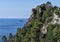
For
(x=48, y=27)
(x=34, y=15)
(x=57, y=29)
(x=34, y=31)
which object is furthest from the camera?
(x=34, y=15)

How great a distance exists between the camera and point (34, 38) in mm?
92750

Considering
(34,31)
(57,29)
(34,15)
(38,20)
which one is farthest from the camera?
(34,15)

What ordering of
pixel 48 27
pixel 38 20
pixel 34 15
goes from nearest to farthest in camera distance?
pixel 48 27 → pixel 38 20 → pixel 34 15

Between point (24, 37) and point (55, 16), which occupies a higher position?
point (55, 16)

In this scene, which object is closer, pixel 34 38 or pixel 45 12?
pixel 34 38

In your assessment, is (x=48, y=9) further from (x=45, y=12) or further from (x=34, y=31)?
(x=34, y=31)

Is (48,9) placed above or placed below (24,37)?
above

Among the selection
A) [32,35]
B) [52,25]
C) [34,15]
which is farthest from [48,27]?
[34,15]

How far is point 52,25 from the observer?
3474 inches

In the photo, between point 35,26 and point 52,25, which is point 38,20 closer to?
point 35,26

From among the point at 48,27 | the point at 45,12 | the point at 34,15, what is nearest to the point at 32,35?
the point at 48,27

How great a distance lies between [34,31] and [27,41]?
3959mm

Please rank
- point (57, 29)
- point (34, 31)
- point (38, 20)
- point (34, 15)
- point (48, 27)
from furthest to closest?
point (34, 15)
point (38, 20)
point (34, 31)
point (48, 27)
point (57, 29)

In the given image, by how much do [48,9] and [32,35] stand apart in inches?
696
